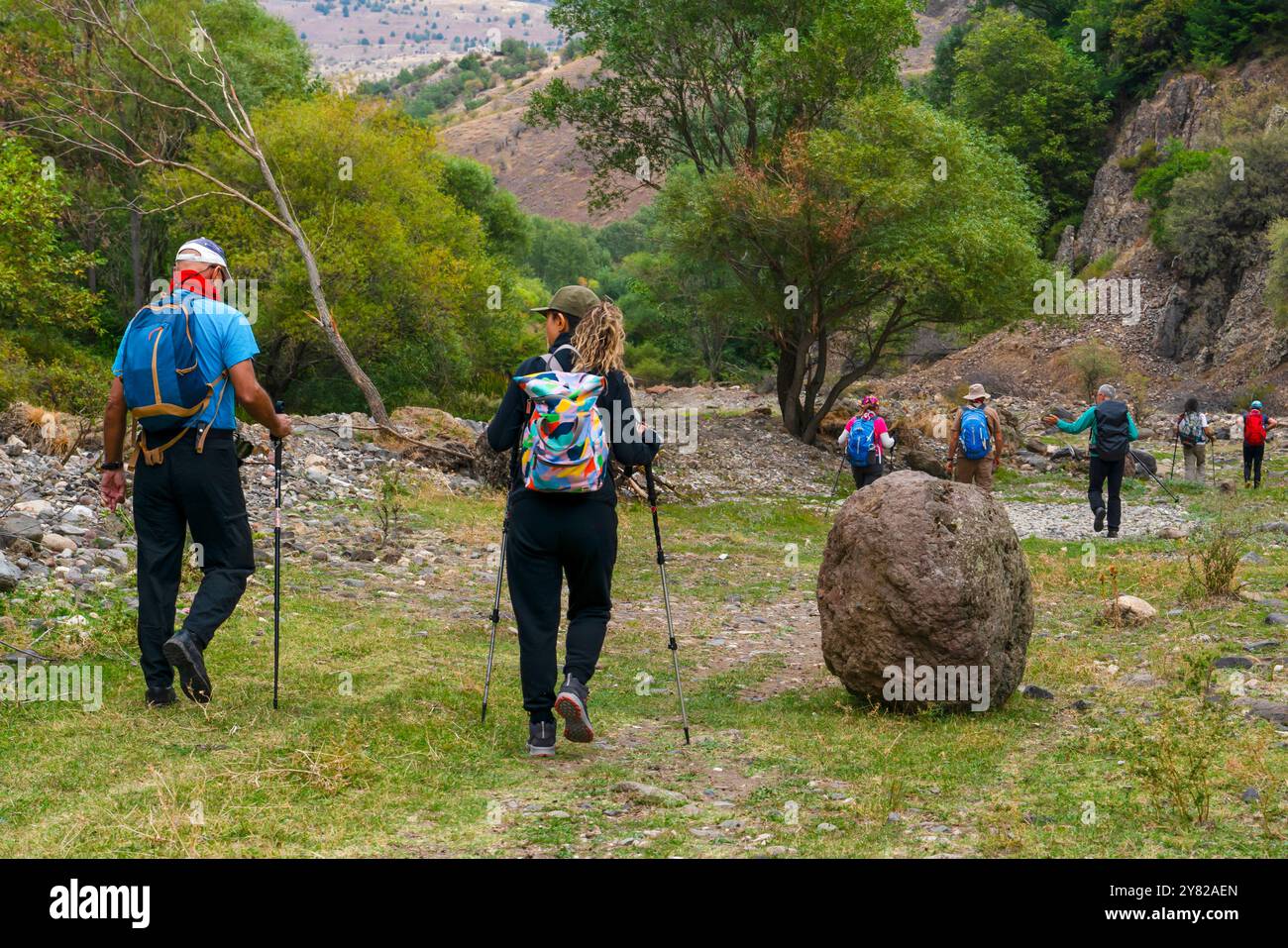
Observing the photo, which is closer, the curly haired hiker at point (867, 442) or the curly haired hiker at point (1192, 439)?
the curly haired hiker at point (867, 442)

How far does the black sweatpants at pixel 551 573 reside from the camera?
6.56 metres

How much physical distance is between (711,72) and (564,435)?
29.1 metres

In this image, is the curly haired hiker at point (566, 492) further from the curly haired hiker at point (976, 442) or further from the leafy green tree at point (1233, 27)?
the leafy green tree at point (1233, 27)

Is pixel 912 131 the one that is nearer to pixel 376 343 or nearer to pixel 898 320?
pixel 898 320

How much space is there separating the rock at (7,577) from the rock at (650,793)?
236 inches

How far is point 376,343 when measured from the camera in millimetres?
32812

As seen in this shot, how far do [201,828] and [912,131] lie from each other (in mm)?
26537

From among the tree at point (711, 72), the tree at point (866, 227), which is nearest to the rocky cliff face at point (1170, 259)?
the tree at point (866, 227)

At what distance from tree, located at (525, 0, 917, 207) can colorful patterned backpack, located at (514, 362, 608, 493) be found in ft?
84.8

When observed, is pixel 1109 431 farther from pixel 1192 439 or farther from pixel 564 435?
pixel 564 435

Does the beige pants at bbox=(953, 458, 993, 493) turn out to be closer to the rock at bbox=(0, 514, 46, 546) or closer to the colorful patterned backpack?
the rock at bbox=(0, 514, 46, 546)

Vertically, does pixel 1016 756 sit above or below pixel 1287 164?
below

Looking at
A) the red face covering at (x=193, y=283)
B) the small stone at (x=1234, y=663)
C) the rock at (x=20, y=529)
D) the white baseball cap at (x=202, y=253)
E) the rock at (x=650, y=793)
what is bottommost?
the rock at (x=650, y=793)
